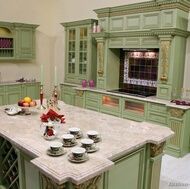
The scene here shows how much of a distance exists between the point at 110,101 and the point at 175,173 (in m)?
1.99

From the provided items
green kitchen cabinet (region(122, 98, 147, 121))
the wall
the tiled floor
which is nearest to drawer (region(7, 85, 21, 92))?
the wall

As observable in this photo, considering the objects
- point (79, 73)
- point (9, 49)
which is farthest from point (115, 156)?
point (9, 49)

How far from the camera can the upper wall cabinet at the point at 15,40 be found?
565 centimetres

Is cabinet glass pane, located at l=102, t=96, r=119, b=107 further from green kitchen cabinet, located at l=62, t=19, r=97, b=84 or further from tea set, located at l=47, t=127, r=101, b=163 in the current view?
tea set, located at l=47, t=127, r=101, b=163

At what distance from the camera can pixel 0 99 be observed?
5457 millimetres

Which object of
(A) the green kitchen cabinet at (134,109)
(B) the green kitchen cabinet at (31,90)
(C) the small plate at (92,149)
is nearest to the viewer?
(C) the small plate at (92,149)

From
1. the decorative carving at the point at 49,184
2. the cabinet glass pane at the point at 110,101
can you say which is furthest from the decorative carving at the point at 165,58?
the decorative carving at the point at 49,184

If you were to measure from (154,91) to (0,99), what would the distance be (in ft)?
11.7

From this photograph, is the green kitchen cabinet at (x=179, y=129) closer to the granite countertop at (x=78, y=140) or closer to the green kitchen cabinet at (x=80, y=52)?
the granite countertop at (x=78, y=140)

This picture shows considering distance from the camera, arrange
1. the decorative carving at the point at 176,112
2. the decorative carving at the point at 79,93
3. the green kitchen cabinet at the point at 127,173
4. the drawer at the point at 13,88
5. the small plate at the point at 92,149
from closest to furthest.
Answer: the small plate at the point at 92,149
the green kitchen cabinet at the point at 127,173
the decorative carving at the point at 176,112
the decorative carving at the point at 79,93
the drawer at the point at 13,88

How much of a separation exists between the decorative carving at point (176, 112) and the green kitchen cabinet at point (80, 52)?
2.28 m

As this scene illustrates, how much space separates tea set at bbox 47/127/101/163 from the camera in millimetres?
1580

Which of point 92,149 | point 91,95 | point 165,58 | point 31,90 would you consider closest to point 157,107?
point 165,58

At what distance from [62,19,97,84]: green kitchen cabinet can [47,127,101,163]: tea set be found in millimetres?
3447
